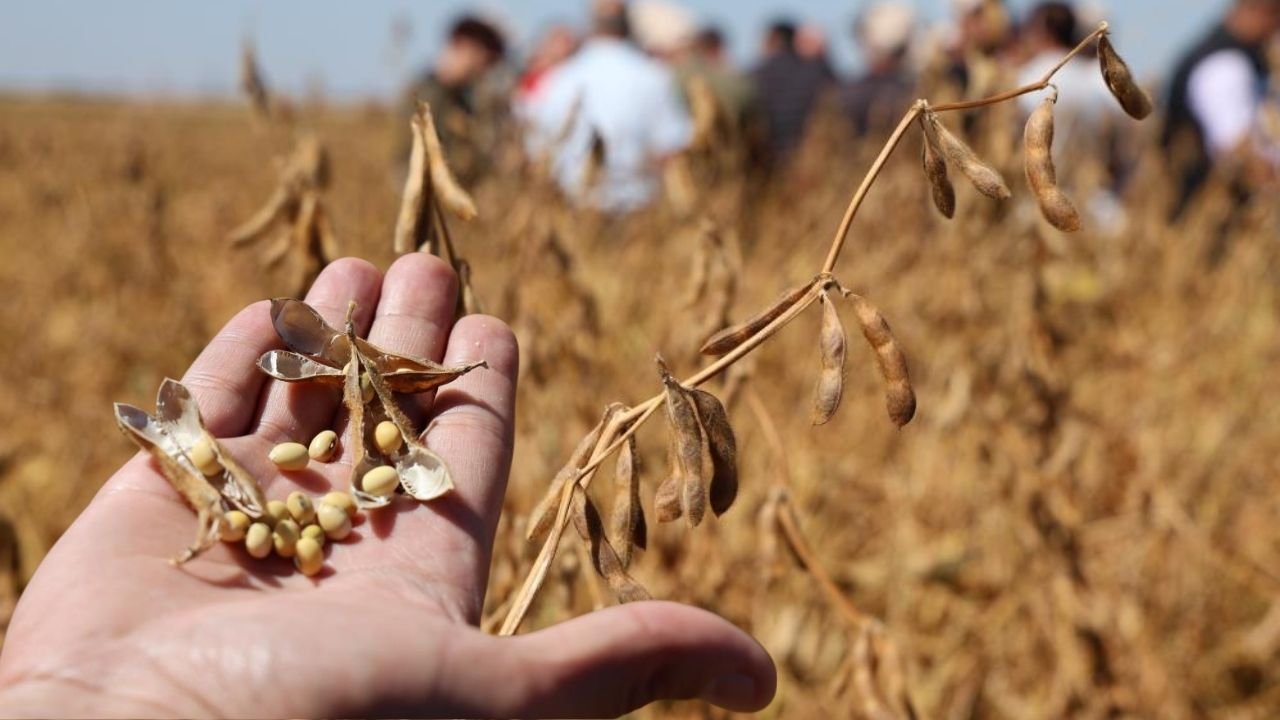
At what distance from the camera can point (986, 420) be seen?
2.02 meters

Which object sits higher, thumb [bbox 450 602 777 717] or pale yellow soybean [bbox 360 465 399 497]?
pale yellow soybean [bbox 360 465 399 497]

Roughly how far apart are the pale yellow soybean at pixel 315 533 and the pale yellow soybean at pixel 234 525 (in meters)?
0.06

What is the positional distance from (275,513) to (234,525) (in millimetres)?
46

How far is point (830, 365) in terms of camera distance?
0.90m

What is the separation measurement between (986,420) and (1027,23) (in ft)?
9.04

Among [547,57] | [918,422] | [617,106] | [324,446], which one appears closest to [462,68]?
[617,106]

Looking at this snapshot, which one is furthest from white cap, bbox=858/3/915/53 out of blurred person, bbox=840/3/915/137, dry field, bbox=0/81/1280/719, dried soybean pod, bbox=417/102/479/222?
dried soybean pod, bbox=417/102/479/222

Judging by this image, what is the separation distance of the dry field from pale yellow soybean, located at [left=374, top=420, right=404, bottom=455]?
9.4 inches

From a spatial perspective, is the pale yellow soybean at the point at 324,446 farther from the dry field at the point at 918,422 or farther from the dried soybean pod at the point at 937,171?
the dried soybean pod at the point at 937,171

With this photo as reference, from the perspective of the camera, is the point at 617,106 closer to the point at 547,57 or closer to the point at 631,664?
the point at 547,57

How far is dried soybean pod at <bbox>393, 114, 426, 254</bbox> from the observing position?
1.25 meters

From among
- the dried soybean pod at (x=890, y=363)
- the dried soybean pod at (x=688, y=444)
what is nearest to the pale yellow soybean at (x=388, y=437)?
the dried soybean pod at (x=688, y=444)

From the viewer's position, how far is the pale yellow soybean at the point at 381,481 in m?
1.10

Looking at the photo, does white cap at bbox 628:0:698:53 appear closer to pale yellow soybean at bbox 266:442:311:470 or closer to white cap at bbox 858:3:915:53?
white cap at bbox 858:3:915:53
